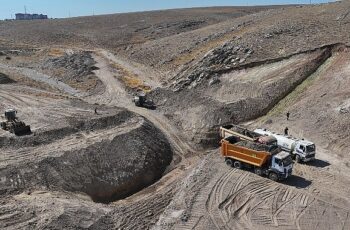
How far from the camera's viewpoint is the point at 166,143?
3519 centimetres

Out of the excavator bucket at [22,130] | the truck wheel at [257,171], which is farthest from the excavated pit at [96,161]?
the truck wheel at [257,171]

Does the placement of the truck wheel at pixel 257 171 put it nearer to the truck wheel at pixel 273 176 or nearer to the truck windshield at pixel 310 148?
the truck wheel at pixel 273 176

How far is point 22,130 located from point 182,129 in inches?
496

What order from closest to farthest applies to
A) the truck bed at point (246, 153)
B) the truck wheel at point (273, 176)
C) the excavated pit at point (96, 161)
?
the truck wheel at point (273, 176), the truck bed at point (246, 153), the excavated pit at point (96, 161)

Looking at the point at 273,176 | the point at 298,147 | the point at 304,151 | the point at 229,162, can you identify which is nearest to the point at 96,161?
the point at 229,162

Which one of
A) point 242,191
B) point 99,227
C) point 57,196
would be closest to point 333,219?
point 242,191

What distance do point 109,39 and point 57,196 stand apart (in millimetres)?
63730

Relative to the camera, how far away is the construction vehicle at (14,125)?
33.0m

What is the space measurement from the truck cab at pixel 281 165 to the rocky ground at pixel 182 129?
0.62m

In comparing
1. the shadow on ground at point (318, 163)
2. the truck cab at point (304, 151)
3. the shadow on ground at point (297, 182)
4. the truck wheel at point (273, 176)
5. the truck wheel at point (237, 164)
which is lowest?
the shadow on ground at point (297, 182)

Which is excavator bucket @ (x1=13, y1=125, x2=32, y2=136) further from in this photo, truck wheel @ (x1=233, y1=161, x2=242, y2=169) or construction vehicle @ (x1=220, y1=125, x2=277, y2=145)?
truck wheel @ (x1=233, y1=161, x2=242, y2=169)

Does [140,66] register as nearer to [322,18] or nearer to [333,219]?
[322,18]

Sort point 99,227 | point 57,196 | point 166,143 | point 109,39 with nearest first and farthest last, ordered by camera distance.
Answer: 1. point 99,227
2. point 57,196
3. point 166,143
4. point 109,39

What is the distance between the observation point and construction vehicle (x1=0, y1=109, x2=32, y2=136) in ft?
108
